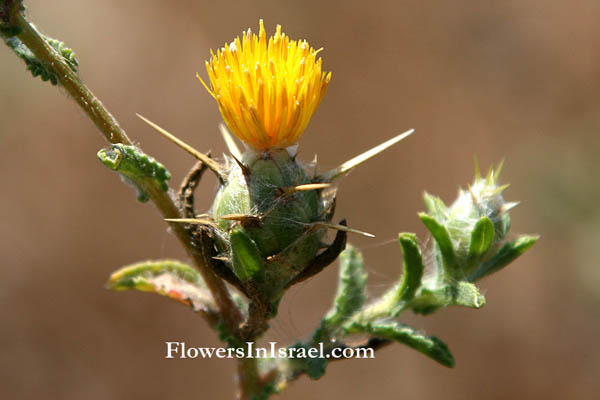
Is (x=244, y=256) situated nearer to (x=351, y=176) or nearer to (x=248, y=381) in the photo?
(x=248, y=381)

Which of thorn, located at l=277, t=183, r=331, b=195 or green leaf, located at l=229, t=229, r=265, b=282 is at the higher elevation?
thorn, located at l=277, t=183, r=331, b=195

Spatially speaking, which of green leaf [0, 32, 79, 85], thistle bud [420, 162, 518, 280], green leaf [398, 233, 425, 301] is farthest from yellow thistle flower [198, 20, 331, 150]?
thistle bud [420, 162, 518, 280]

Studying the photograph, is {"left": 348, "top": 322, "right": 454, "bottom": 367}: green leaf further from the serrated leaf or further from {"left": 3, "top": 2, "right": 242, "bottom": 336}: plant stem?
{"left": 3, "top": 2, "right": 242, "bottom": 336}: plant stem

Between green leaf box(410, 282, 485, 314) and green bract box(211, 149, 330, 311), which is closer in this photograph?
green bract box(211, 149, 330, 311)

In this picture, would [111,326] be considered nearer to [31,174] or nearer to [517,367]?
[31,174]

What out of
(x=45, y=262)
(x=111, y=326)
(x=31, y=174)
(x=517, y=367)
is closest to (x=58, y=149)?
(x=31, y=174)

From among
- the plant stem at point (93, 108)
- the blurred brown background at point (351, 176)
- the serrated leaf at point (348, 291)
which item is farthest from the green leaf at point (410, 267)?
the blurred brown background at point (351, 176)

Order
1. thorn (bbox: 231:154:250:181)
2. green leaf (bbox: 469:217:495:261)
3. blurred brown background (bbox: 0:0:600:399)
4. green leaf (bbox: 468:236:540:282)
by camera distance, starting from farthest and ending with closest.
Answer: blurred brown background (bbox: 0:0:600:399) → green leaf (bbox: 468:236:540:282) → green leaf (bbox: 469:217:495:261) → thorn (bbox: 231:154:250:181)

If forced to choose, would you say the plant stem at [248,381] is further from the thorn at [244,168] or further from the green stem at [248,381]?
the thorn at [244,168]
